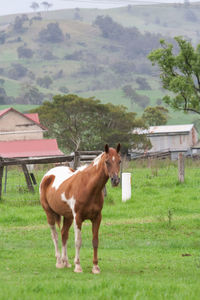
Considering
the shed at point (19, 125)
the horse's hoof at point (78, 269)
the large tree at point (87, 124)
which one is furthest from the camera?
the shed at point (19, 125)

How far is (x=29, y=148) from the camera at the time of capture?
263 feet

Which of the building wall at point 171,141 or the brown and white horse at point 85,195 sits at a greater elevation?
the brown and white horse at point 85,195

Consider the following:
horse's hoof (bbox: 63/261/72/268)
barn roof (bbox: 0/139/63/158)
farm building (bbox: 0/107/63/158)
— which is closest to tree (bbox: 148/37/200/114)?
farm building (bbox: 0/107/63/158)

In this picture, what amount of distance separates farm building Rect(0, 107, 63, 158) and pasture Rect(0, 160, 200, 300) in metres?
52.4

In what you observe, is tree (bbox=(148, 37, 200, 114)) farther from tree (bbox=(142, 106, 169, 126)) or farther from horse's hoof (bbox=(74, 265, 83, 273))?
tree (bbox=(142, 106, 169, 126))

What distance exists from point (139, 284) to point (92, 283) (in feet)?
2.26

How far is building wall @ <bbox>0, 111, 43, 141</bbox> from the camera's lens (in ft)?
292

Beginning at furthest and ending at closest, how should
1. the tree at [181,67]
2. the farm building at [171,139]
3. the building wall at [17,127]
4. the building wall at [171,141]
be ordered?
the building wall at [171,141]
the farm building at [171,139]
the building wall at [17,127]
the tree at [181,67]

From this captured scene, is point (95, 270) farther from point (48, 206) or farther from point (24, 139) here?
point (24, 139)

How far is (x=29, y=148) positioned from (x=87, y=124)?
9.51 m

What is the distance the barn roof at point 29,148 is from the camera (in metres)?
78.4

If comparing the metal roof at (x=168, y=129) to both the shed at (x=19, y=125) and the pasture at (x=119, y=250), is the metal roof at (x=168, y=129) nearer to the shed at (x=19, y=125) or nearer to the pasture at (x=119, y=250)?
the shed at (x=19, y=125)

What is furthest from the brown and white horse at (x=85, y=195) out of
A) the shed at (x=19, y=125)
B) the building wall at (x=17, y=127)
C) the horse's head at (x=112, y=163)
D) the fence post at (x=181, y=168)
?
the building wall at (x=17, y=127)

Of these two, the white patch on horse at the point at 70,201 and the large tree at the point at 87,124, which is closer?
the white patch on horse at the point at 70,201
